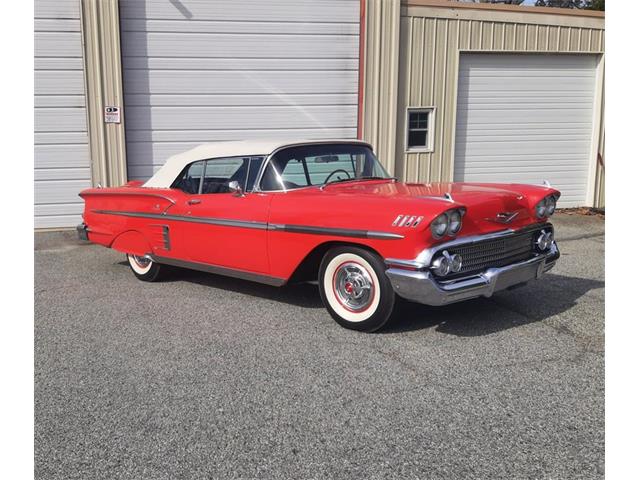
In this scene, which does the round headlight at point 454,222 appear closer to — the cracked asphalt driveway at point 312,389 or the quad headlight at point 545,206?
the cracked asphalt driveway at point 312,389

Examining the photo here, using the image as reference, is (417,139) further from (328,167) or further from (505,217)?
(505,217)

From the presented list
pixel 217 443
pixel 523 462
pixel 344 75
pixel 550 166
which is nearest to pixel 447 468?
pixel 523 462

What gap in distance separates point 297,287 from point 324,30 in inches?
228

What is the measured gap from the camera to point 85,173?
9.63 metres

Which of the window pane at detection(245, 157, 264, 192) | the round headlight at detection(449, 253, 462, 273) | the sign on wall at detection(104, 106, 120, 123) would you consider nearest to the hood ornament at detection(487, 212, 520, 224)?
the round headlight at detection(449, 253, 462, 273)

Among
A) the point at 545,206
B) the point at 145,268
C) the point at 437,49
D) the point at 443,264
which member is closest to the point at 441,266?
the point at 443,264

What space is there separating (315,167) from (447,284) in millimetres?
1740

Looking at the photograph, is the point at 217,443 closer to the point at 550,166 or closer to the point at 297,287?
the point at 297,287

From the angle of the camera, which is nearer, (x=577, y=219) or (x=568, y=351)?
(x=568, y=351)

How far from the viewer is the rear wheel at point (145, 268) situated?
6.12 meters

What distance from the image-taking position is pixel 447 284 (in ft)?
13.0

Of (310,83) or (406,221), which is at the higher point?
(310,83)

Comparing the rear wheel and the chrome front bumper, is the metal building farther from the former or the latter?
the chrome front bumper

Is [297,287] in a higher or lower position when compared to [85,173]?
lower
